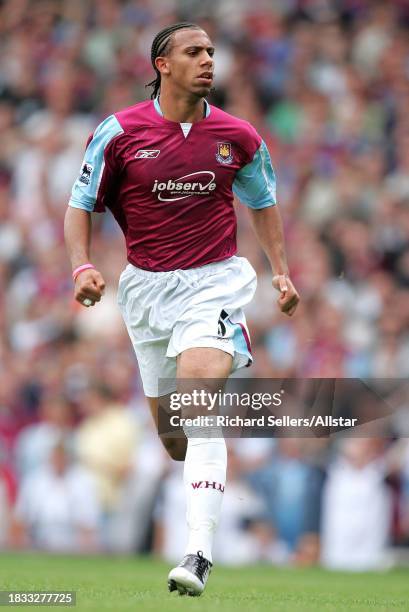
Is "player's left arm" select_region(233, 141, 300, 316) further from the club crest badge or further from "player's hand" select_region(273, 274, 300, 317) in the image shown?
the club crest badge

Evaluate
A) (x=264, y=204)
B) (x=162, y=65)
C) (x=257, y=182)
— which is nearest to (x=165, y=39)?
(x=162, y=65)

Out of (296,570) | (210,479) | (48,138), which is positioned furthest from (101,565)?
(48,138)

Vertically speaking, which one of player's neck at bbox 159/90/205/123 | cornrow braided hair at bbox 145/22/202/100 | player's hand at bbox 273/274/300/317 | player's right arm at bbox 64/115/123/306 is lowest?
player's hand at bbox 273/274/300/317

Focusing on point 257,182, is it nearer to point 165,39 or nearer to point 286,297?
point 286,297

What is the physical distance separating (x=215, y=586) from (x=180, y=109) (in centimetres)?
262

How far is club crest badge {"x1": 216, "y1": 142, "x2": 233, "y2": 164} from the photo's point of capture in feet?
23.4

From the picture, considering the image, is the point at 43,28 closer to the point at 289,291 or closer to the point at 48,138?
the point at 48,138

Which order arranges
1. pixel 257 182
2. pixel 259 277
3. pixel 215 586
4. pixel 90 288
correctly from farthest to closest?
pixel 259 277
pixel 215 586
pixel 257 182
pixel 90 288

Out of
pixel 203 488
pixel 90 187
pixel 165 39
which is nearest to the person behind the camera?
pixel 203 488

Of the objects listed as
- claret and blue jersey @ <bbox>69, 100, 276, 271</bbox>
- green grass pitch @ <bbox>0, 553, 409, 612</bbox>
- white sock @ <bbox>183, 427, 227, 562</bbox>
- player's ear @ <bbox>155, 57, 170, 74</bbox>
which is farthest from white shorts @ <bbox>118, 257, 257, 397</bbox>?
green grass pitch @ <bbox>0, 553, 409, 612</bbox>

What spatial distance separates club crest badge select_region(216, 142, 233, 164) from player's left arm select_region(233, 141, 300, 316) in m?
0.15

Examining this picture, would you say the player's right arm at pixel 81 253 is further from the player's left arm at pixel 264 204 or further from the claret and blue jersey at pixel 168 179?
the player's left arm at pixel 264 204

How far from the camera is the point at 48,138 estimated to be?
55.4ft

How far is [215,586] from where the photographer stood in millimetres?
7746
